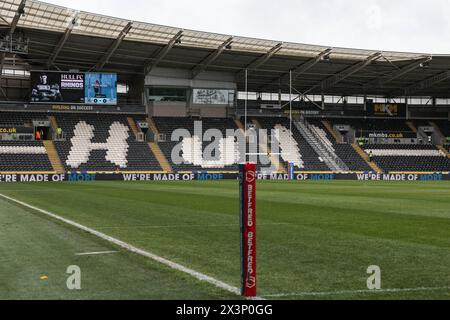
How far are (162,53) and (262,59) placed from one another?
370 inches

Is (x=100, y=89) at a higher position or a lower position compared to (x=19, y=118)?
higher

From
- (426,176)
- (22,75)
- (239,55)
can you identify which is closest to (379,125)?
(426,176)

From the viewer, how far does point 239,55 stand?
188 feet

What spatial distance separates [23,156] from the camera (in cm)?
5312

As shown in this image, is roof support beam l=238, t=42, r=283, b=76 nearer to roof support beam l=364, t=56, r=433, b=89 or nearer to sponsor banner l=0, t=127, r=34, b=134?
roof support beam l=364, t=56, r=433, b=89

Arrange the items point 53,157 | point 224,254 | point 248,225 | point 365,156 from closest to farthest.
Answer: point 248,225 → point 224,254 → point 53,157 → point 365,156

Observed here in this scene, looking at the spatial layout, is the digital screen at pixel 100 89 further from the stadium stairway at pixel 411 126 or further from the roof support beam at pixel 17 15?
the stadium stairway at pixel 411 126

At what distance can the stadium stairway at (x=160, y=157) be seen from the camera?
55219 mm

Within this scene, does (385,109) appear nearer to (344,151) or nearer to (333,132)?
(333,132)

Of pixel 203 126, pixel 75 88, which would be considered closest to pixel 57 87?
pixel 75 88

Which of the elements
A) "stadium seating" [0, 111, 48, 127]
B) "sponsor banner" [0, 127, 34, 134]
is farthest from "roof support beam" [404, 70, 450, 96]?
"sponsor banner" [0, 127, 34, 134]

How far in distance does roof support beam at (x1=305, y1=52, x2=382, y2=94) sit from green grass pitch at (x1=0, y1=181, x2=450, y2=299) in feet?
140

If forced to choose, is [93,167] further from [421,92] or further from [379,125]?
[421,92]
